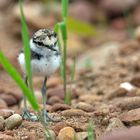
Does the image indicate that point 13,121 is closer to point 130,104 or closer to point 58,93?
point 130,104

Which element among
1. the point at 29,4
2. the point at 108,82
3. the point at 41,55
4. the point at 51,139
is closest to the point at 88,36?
the point at 29,4

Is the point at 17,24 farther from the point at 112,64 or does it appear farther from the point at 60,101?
the point at 60,101

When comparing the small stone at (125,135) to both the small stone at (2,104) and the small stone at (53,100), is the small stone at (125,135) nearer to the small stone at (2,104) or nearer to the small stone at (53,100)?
the small stone at (2,104)

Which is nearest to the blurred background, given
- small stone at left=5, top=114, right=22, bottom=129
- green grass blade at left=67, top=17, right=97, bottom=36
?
green grass blade at left=67, top=17, right=97, bottom=36

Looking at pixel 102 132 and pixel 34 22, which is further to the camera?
pixel 34 22

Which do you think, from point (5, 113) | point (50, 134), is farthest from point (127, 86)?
point (50, 134)

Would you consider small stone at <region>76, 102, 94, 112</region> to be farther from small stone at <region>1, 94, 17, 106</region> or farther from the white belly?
small stone at <region>1, 94, 17, 106</region>
